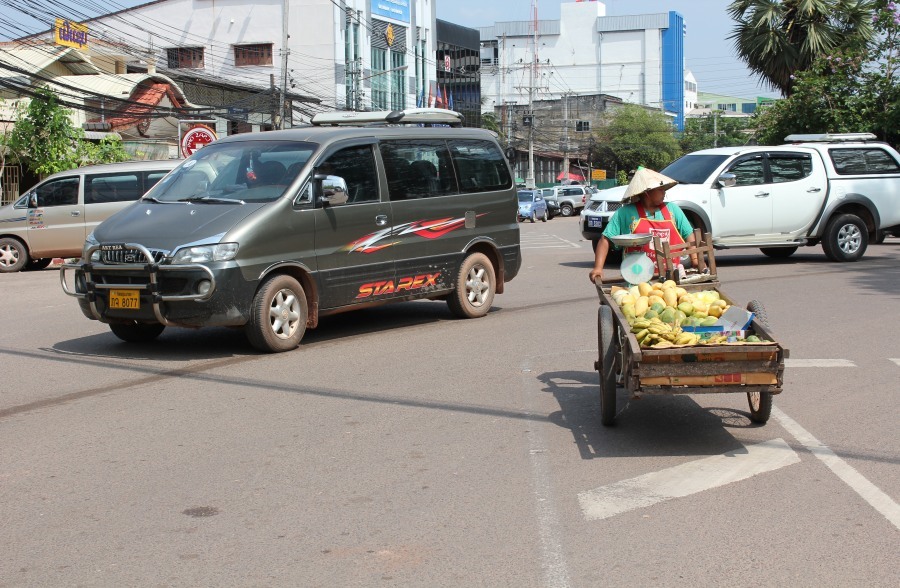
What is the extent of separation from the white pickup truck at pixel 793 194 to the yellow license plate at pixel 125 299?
32.1 ft

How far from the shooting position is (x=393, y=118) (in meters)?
11.7

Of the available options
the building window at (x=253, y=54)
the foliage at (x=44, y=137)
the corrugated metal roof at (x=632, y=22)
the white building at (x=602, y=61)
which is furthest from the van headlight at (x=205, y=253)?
the corrugated metal roof at (x=632, y=22)

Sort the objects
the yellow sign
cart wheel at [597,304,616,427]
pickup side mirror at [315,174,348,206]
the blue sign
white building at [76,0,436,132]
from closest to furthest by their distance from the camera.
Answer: cart wheel at [597,304,616,427] < pickup side mirror at [315,174,348,206] < the yellow sign < white building at [76,0,436,132] < the blue sign

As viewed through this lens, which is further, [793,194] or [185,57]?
[185,57]

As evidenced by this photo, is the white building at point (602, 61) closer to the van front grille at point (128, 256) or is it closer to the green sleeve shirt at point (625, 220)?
the van front grille at point (128, 256)

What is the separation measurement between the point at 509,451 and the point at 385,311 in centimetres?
675

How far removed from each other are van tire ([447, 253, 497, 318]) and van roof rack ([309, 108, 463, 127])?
1.66m

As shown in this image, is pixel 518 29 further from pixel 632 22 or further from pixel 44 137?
pixel 44 137

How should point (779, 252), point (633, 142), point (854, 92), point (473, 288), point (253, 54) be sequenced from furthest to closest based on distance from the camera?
1. point (633, 142)
2. point (253, 54)
3. point (854, 92)
4. point (779, 252)
5. point (473, 288)

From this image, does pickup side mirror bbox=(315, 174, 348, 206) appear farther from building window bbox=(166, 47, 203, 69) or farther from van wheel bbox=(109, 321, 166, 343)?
building window bbox=(166, 47, 203, 69)

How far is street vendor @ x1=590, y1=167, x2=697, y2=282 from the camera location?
7391 mm

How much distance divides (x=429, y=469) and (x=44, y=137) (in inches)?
882

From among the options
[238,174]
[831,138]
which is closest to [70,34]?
[831,138]

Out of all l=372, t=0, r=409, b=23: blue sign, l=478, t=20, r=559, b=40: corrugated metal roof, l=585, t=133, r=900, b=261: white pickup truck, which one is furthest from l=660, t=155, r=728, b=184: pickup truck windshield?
l=478, t=20, r=559, b=40: corrugated metal roof
